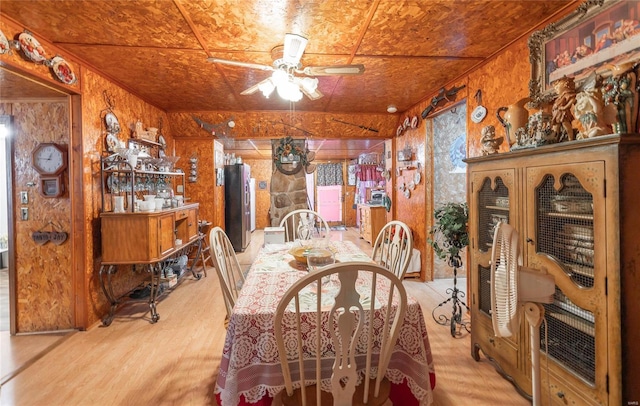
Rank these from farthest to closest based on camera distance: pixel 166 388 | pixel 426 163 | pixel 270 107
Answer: pixel 270 107, pixel 426 163, pixel 166 388

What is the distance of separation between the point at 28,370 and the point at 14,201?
1466 millimetres

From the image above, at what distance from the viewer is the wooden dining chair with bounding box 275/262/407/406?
99 centimetres

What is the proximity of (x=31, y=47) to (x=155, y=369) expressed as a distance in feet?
7.99

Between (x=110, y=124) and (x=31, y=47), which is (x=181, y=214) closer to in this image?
(x=110, y=124)

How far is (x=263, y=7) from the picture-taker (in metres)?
1.83

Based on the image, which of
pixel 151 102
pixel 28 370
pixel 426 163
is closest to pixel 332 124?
pixel 426 163

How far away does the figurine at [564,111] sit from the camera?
4.82 ft

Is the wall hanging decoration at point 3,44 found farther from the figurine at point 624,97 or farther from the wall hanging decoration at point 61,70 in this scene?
the figurine at point 624,97

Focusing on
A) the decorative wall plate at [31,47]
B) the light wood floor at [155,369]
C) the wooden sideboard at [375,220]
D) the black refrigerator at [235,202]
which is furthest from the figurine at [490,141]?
Answer: the black refrigerator at [235,202]

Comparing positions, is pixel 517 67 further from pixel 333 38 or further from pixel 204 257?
pixel 204 257

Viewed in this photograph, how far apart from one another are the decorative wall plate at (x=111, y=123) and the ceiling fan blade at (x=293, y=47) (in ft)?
6.78

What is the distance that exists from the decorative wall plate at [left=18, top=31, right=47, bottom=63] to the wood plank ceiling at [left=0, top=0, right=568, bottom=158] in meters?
0.07

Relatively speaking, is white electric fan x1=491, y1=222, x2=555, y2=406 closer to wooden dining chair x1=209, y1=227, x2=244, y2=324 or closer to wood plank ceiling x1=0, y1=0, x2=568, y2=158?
wooden dining chair x1=209, y1=227, x2=244, y2=324

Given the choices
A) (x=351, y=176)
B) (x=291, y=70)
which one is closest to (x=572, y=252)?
(x=291, y=70)
